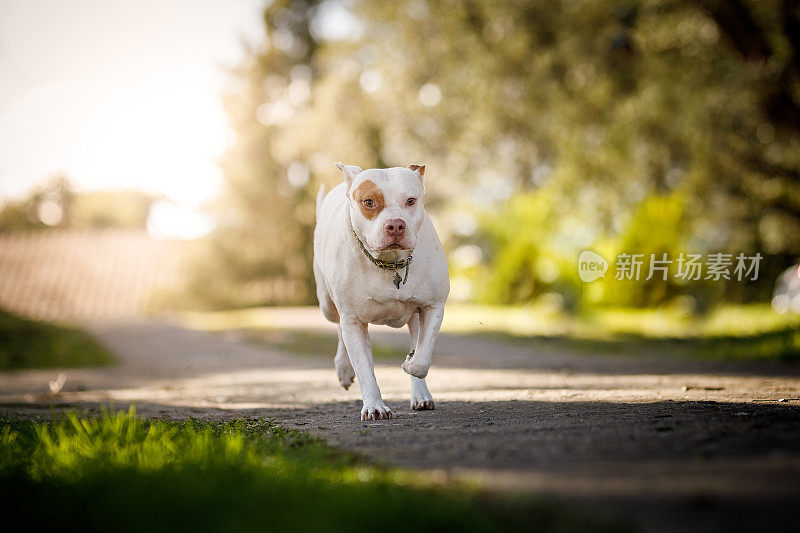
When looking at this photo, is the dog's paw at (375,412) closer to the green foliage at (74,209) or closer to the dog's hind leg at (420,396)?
the dog's hind leg at (420,396)

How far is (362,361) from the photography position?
511cm

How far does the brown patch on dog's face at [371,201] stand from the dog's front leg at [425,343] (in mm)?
811

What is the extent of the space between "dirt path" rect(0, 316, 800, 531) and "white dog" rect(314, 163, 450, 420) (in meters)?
0.43

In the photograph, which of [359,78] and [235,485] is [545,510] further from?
[359,78]

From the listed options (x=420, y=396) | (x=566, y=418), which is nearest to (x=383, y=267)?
(x=420, y=396)

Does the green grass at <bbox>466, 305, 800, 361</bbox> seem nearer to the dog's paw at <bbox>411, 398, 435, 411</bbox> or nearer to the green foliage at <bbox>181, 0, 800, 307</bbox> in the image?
the green foliage at <bbox>181, 0, 800, 307</bbox>

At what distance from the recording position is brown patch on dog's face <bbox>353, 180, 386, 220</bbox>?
4816 mm

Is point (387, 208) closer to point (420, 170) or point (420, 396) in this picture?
point (420, 170)

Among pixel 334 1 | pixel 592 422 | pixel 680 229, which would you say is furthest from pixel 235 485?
pixel 334 1

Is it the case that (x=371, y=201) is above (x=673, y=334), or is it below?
above

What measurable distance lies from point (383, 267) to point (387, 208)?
42 cm

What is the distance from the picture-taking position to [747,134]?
1584 cm

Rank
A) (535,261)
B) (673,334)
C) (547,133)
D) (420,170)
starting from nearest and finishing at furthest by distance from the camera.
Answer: (420,170) → (673,334) → (535,261) → (547,133)

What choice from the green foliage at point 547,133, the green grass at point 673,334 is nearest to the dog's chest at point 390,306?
the green grass at point 673,334
